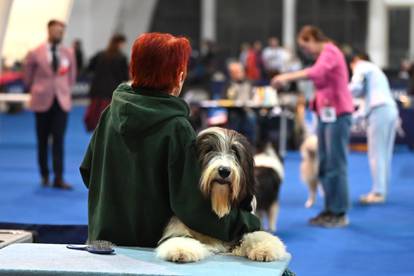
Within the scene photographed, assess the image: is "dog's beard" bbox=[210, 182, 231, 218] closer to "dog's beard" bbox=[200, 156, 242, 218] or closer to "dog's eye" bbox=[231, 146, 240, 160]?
"dog's beard" bbox=[200, 156, 242, 218]

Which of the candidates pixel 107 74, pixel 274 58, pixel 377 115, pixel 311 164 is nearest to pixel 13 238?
pixel 311 164

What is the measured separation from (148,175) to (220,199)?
29 cm

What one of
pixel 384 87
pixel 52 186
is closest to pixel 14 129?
pixel 52 186

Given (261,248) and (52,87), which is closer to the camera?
(261,248)

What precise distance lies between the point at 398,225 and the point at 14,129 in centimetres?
1054

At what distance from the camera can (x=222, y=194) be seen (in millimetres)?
2637

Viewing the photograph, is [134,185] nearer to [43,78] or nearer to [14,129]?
[43,78]

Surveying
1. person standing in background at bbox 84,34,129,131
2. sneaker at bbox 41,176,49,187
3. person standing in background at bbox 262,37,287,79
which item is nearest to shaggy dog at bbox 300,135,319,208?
person standing in background at bbox 84,34,129,131

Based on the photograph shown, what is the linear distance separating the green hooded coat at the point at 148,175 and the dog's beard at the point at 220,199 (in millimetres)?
36

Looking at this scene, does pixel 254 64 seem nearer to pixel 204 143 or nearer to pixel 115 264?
pixel 204 143

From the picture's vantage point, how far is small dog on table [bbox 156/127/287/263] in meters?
2.61

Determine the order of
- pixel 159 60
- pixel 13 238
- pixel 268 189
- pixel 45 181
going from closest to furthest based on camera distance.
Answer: pixel 159 60 < pixel 13 238 < pixel 268 189 < pixel 45 181

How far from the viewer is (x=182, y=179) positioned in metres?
2.71

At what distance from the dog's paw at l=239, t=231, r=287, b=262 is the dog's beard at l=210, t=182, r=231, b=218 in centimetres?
13
